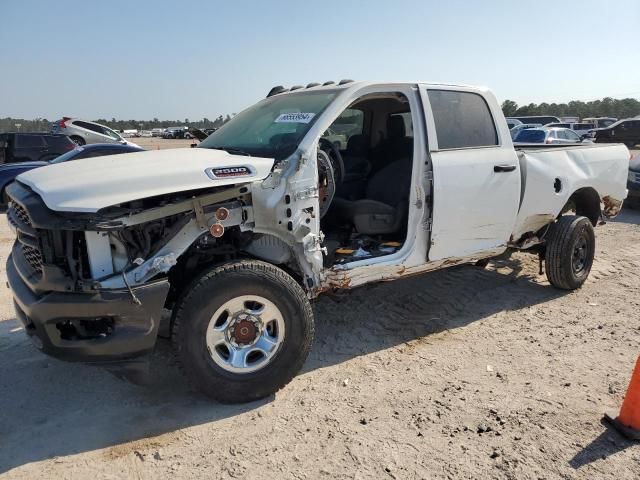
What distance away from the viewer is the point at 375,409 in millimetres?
3221

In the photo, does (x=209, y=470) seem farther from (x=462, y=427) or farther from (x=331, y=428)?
(x=462, y=427)

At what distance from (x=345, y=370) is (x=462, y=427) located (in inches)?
39.2

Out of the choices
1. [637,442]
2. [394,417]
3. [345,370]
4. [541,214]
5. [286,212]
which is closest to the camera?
[637,442]

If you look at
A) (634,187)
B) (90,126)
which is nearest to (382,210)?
(634,187)

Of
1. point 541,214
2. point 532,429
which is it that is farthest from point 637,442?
point 541,214

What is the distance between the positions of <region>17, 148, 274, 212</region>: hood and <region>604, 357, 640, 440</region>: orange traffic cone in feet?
8.22

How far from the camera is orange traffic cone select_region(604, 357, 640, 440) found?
289 cm

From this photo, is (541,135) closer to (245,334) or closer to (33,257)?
(245,334)

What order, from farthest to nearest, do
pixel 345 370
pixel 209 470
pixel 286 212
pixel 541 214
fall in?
pixel 541 214 → pixel 345 370 → pixel 286 212 → pixel 209 470

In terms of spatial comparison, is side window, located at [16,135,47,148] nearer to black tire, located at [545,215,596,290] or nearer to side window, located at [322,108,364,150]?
side window, located at [322,108,364,150]

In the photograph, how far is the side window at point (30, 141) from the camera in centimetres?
1415

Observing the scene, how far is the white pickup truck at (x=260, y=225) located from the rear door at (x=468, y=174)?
15 millimetres

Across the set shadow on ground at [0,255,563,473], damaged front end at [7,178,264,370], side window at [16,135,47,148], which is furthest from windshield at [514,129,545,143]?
damaged front end at [7,178,264,370]

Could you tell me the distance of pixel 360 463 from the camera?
271 centimetres
